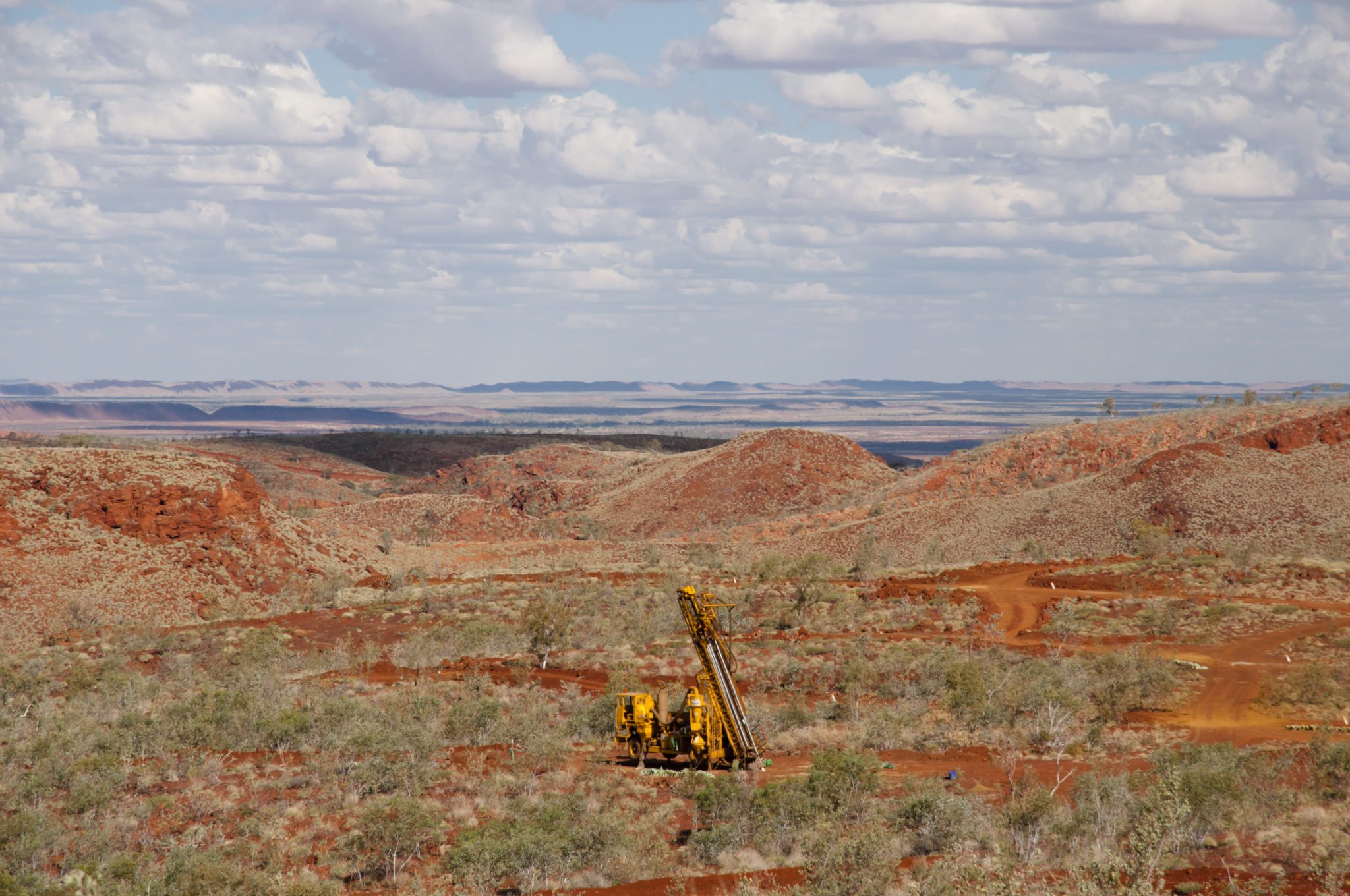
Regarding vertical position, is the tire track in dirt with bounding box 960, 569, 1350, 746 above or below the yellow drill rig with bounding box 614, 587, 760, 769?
below

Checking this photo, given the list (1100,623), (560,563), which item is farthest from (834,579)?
(560,563)

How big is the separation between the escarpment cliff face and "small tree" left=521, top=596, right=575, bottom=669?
44.7 feet

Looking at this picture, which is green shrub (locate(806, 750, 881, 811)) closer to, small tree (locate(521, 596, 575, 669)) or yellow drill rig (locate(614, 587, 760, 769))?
yellow drill rig (locate(614, 587, 760, 769))

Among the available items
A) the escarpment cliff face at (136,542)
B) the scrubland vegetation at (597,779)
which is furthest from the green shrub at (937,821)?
the escarpment cliff face at (136,542)

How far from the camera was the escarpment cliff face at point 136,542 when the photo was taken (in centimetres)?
3531

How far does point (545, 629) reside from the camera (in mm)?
28156

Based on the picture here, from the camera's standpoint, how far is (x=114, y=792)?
52.5ft

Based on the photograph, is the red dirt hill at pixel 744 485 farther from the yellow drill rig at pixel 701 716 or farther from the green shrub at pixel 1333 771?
the green shrub at pixel 1333 771

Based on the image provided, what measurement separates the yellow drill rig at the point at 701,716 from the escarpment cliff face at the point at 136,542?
22.7m

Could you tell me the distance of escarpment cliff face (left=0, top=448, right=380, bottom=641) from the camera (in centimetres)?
3531

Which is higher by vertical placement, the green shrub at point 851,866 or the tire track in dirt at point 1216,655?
the green shrub at point 851,866

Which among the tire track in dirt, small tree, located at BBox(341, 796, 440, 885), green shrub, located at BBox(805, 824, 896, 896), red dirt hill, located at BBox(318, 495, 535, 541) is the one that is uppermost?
green shrub, located at BBox(805, 824, 896, 896)

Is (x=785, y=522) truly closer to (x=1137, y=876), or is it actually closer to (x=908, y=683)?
(x=908, y=683)

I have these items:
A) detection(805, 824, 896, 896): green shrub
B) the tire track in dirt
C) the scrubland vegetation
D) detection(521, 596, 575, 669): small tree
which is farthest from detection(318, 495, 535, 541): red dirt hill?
detection(805, 824, 896, 896): green shrub
